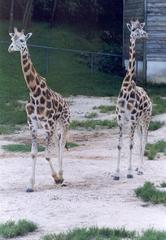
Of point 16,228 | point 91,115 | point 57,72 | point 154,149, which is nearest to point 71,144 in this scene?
point 154,149

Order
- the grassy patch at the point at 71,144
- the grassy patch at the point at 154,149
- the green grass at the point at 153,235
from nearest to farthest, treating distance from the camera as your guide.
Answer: the green grass at the point at 153,235 < the grassy patch at the point at 154,149 < the grassy patch at the point at 71,144

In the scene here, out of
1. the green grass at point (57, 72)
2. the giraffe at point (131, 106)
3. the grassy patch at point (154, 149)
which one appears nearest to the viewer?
the giraffe at point (131, 106)

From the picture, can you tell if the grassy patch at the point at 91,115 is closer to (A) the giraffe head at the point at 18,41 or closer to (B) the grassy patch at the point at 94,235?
(A) the giraffe head at the point at 18,41

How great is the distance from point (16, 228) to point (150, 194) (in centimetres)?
216

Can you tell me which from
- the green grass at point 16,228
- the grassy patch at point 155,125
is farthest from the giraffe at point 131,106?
the grassy patch at point 155,125

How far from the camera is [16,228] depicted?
23.1ft

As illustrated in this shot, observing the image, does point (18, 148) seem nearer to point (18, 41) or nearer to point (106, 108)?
point (18, 41)

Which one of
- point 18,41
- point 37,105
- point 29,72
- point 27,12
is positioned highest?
point 27,12

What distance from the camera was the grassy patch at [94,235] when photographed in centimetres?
666

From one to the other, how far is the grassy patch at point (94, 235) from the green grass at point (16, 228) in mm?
410

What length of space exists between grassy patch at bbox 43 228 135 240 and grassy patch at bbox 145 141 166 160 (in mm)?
5300

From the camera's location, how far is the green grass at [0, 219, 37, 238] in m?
6.94

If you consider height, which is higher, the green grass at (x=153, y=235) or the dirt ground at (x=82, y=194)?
the green grass at (x=153, y=235)

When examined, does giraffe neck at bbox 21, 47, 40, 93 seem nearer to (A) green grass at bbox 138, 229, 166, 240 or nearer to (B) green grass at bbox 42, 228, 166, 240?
(B) green grass at bbox 42, 228, 166, 240
